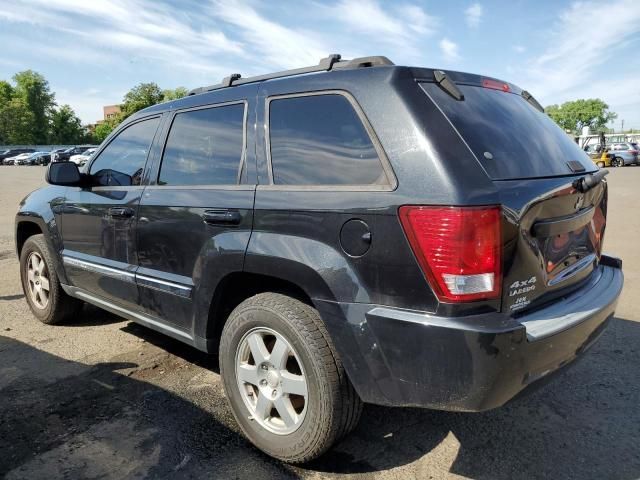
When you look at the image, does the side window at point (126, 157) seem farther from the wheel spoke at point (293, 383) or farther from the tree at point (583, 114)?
the tree at point (583, 114)

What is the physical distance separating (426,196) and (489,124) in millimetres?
627

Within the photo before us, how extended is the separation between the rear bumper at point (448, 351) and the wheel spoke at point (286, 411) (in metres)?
0.46

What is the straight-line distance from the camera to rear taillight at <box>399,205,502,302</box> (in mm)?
1930

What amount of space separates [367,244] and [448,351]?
53cm

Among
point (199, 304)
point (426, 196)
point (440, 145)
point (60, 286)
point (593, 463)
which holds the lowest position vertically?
point (593, 463)

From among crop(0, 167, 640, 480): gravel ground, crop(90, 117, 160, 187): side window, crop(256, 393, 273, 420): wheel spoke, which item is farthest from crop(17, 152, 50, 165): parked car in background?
crop(256, 393, 273, 420): wheel spoke

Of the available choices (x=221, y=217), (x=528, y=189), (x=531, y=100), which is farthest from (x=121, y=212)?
(x=531, y=100)

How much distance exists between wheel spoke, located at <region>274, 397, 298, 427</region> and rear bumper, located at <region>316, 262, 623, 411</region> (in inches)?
18.2

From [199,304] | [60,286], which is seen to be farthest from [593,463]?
[60,286]

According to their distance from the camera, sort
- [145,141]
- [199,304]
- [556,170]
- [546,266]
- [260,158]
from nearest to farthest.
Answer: [546,266]
[556,170]
[260,158]
[199,304]
[145,141]

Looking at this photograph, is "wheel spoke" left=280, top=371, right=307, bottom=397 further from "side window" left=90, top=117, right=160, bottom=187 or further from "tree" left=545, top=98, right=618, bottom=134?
"tree" left=545, top=98, right=618, bottom=134

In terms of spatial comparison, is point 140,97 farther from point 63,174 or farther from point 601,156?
point 63,174

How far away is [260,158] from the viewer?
105 inches

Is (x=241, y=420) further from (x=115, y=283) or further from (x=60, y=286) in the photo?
(x=60, y=286)
